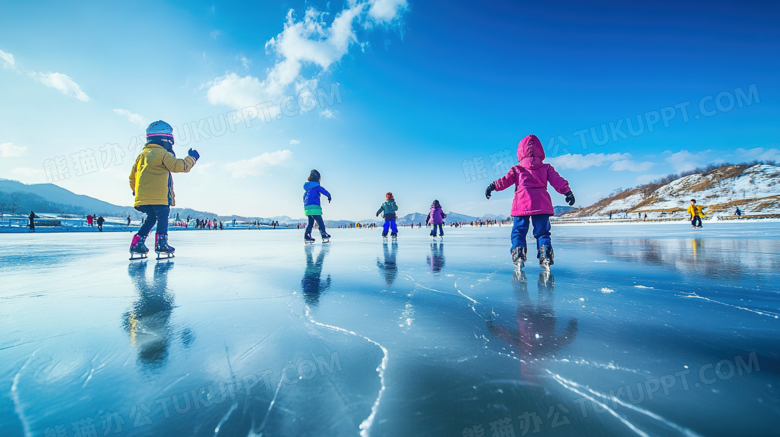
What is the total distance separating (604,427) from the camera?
0.89 m

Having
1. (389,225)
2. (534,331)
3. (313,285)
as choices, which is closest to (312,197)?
(389,225)

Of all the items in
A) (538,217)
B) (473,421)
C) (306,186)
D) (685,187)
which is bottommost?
(473,421)

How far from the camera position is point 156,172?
185 inches

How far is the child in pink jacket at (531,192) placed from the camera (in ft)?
12.5

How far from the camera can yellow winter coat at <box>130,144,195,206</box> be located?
183 inches

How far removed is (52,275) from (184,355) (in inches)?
147

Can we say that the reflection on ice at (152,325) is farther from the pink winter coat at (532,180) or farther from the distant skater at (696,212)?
the distant skater at (696,212)

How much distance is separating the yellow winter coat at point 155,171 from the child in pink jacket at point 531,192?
5070 millimetres

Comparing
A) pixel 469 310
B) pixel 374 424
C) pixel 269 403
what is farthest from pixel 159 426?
pixel 469 310

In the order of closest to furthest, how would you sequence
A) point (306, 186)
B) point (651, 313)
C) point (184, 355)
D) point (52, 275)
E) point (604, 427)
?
point (604, 427)
point (184, 355)
point (651, 313)
point (52, 275)
point (306, 186)

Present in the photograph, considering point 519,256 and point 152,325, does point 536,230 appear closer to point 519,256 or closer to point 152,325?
point 519,256

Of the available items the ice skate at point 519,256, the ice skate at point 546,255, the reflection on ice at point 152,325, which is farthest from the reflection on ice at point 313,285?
the ice skate at point 546,255

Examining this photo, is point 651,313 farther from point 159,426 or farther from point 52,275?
point 52,275

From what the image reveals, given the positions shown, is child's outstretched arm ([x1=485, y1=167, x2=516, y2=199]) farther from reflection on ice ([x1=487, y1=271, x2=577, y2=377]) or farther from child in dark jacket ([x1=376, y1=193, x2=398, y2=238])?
child in dark jacket ([x1=376, y1=193, x2=398, y2=238])
